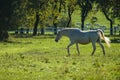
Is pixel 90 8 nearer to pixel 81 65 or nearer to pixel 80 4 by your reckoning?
pixel 80 4

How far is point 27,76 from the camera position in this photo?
14.9 meters

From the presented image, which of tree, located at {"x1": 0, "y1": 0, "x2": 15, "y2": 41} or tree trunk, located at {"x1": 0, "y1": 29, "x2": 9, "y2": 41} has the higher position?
tree, located at {"x1": 0, "y1": 0, "x2": 15, "y2": 41}

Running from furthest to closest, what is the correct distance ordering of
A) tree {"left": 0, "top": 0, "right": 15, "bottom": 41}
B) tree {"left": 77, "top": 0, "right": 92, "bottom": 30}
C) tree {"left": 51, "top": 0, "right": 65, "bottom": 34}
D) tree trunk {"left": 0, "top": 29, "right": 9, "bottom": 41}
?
1. tree {"left": 77, "top": 0, "right": 92, "bottom": 30}
2. tree {"left": 51, "top": 0, "right": 65, "bottom": 34}
3. tree trunk {"left": 0, "top": 29, "right": 9, "bottom": 41}
4. tree {"left": 0, "top": 0, "right": 15, "bottom": 41}

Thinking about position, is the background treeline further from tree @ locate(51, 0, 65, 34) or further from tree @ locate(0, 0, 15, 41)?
tree @ locate(0, 0, 15, 41)

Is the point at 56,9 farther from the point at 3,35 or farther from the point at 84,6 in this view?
the point at 3,35

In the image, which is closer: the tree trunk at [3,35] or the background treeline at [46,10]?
the tree trunk at [3,35]

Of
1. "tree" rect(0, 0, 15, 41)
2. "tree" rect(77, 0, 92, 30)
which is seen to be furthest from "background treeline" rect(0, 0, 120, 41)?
"tree" rect(0, 0, 15, 41)

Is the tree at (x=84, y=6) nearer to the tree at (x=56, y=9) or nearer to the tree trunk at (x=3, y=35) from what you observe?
the tree at (x=56, y=9)

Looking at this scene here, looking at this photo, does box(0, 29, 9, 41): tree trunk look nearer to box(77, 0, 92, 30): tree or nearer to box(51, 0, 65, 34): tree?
box(51, 0, 65, 34): tree

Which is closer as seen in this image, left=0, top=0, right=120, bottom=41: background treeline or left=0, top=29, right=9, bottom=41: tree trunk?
left=0, top=29, right=9, bottom=41: tree trunk

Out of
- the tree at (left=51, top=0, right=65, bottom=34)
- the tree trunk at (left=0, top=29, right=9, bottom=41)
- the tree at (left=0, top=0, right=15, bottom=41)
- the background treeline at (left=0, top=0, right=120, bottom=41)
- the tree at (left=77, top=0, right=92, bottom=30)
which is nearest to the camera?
the tree at (left=0, top=0, right=15, bottom=41)

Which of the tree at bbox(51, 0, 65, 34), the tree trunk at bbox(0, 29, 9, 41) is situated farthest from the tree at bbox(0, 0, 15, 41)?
the tree at bbox(51, 0, 65, 34)

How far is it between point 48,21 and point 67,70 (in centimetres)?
5945

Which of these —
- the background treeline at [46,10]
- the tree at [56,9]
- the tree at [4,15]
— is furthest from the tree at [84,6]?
the tree at [4,15]
